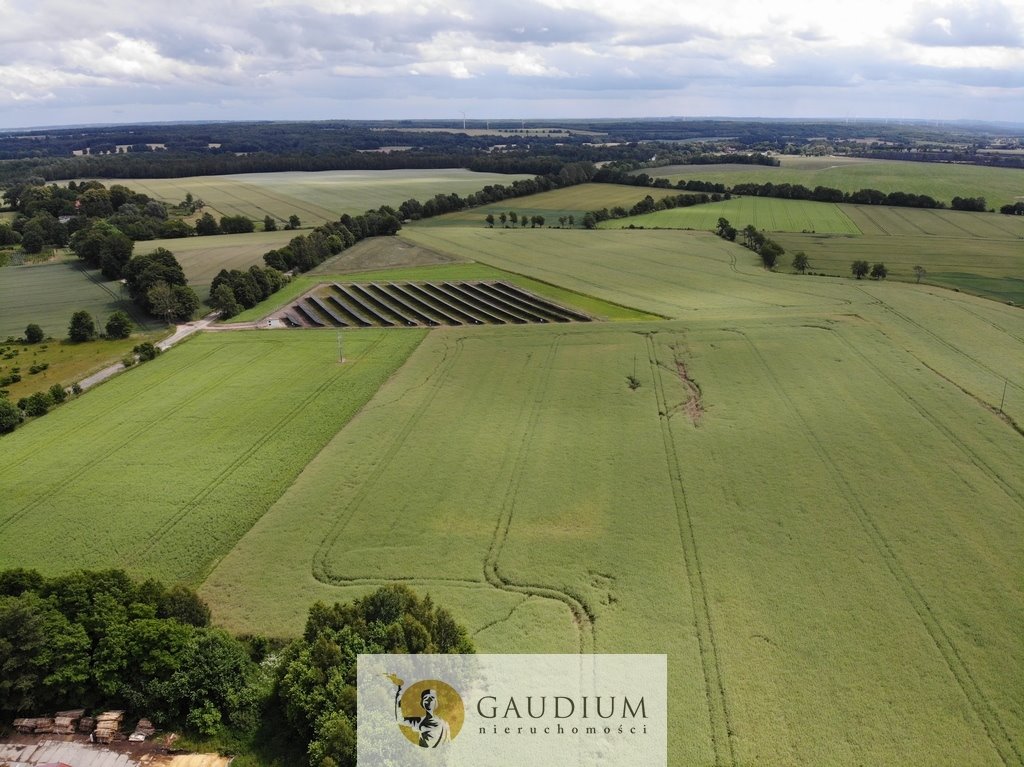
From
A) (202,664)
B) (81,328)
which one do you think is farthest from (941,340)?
(81,328)

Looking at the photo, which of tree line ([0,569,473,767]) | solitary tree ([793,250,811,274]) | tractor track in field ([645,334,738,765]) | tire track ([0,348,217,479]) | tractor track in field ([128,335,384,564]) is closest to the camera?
tractor track in field ([645,334,738,765])

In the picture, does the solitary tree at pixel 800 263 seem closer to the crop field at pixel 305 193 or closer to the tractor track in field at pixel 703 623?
the tractor track in field at pixel 703 623

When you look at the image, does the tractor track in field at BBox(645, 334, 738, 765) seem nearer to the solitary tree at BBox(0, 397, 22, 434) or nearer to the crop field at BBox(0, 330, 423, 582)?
the crop field at BBox(0, 330, 423, 582)

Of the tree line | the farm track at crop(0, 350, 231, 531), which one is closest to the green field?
the farm track at crop(0, 350, 231, 531)

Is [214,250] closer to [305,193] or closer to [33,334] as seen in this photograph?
[33,334]

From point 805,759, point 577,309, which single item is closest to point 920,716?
point 805,759

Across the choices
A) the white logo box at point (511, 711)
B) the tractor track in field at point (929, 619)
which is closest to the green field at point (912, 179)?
the tractor track in field at point (929, 619)
